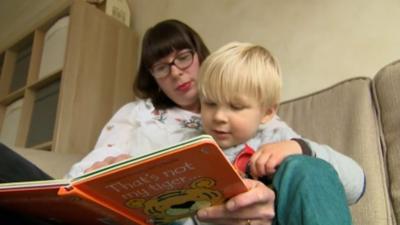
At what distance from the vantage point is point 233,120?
2.58ft

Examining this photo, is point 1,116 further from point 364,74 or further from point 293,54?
point 364,74

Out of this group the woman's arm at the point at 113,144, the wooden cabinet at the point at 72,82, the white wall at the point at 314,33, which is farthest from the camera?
the wooden cabinet at the point at 72,82

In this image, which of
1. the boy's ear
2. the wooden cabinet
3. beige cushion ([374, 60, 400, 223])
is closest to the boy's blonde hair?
the boy's ear

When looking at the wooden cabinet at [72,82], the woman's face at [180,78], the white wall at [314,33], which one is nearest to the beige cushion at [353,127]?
the white wall at [314,33]

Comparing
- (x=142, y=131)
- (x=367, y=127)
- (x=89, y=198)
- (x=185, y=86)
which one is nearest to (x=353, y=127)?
(x=367, y=127)

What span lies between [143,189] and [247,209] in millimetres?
155

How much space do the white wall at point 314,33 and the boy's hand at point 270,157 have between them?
0.59 metres

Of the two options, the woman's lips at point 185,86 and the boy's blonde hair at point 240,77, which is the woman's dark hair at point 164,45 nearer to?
the woman's lips at point 185,86

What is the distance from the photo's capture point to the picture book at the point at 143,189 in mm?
457

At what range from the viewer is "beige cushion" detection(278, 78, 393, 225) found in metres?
0.84

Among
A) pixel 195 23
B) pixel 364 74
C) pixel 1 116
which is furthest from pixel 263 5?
pixel 1 116

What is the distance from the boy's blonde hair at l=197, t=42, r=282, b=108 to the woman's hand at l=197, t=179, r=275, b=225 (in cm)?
28

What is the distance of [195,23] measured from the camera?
1701 millimetres

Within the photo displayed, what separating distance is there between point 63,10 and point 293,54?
1.22 metres
